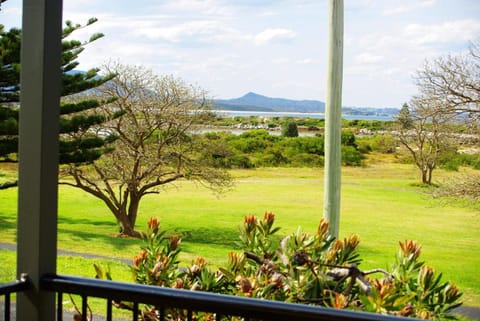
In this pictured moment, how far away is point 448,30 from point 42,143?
453 centimetres

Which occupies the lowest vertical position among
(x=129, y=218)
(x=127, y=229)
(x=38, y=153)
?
(x=127, y=229)

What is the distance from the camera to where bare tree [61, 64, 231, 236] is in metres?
5.94

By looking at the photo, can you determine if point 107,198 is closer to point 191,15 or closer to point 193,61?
point 193,61

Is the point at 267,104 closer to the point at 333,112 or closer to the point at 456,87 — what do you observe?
the point at 333,112

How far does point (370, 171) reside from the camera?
5289 mm

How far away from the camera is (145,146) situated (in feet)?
20.1

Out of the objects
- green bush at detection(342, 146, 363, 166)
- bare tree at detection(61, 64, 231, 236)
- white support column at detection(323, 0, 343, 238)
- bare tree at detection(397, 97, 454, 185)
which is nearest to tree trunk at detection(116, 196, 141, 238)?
bare tree at detection(61, 64, 231, 236)

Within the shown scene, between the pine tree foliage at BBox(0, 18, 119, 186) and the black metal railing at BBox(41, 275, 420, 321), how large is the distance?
4393 mm

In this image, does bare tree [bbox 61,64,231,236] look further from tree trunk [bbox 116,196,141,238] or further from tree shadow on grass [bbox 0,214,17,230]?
tree shadow on grass [bbox 0,214,17,230]

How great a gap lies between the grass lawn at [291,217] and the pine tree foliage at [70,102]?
2.29 ft

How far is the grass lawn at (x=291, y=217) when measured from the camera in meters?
5.02

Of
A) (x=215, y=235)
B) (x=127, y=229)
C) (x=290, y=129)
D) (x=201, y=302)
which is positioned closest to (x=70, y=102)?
(x=127, y=229)

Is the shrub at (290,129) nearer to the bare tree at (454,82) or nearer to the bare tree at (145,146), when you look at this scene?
the bare tree at (145,146)

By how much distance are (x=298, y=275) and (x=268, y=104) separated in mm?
3709
